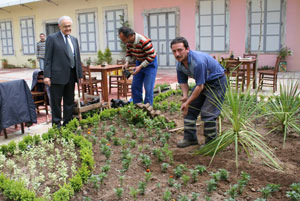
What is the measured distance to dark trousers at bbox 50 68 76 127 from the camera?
15.5ft

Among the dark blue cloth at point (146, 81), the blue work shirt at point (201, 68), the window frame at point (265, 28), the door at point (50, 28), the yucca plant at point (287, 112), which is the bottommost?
the yucca plant at point (287, 112)

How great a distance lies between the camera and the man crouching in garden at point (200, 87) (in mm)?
3318

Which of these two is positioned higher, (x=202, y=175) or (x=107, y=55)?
(x=107, y=55)

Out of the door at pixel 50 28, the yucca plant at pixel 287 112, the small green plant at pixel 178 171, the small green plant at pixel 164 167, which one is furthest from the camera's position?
the door at pixel 50 28

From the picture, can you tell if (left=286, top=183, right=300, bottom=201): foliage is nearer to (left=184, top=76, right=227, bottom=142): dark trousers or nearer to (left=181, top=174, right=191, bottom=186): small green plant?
(left=181, top=174, right=191, bottom=186): small green plant

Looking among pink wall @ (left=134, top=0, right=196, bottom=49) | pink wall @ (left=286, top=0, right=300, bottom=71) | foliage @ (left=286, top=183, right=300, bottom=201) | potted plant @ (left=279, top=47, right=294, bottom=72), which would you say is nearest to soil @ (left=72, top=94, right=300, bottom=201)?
foliage @ (left=286, top=183, right=300, bottom=201)

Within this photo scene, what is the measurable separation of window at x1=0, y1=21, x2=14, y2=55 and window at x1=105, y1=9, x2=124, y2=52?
26.3ft

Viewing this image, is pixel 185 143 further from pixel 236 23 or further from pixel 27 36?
pixel 27 36

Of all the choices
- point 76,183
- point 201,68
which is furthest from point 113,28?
point 76,183

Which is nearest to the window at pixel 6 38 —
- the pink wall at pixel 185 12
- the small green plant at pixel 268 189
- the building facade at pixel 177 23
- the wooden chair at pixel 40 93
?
the building facade at pixel 177 23

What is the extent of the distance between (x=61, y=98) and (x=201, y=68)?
2583mm

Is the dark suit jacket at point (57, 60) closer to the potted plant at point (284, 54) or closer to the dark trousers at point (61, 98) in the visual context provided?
the dark trousers at point (61, 98)

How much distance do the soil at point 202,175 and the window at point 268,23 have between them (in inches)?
316

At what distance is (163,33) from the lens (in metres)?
13.3
